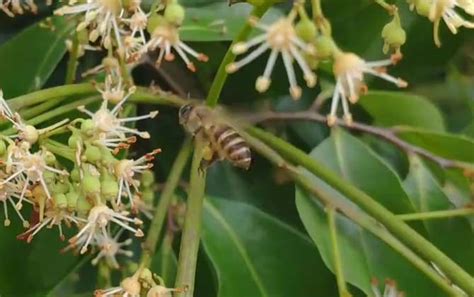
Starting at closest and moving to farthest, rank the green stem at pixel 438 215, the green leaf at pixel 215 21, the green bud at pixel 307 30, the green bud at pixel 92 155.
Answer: the green bud at pixel 307 30 < the green bud at pixel 92 155 < the green stem at pixel 438 215 < the green leaf at pixel 215 21

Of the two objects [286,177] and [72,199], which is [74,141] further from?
[286,177]

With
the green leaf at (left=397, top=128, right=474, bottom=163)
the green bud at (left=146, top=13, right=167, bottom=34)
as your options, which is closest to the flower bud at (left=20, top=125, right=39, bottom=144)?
the green bud at (left=146, top=13, right=167, bottom=34)

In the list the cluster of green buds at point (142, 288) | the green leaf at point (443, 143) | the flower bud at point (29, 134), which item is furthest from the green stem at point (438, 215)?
the flower bud at point (29, 134)

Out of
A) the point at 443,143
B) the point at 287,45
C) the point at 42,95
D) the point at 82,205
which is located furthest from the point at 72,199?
the point at 443,143

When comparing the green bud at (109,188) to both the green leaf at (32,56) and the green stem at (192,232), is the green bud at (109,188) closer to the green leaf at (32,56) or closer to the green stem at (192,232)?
the green stem at (192,232)

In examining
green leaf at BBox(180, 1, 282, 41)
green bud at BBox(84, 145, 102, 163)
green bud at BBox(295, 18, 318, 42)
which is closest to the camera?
green bud at BBox(295, 18, 318, 42)

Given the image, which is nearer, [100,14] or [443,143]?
[100,14]

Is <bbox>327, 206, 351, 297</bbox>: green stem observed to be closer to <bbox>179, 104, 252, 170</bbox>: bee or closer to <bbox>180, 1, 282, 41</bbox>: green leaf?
<bbox>179, 104, 252, 170</bbox>: bee
